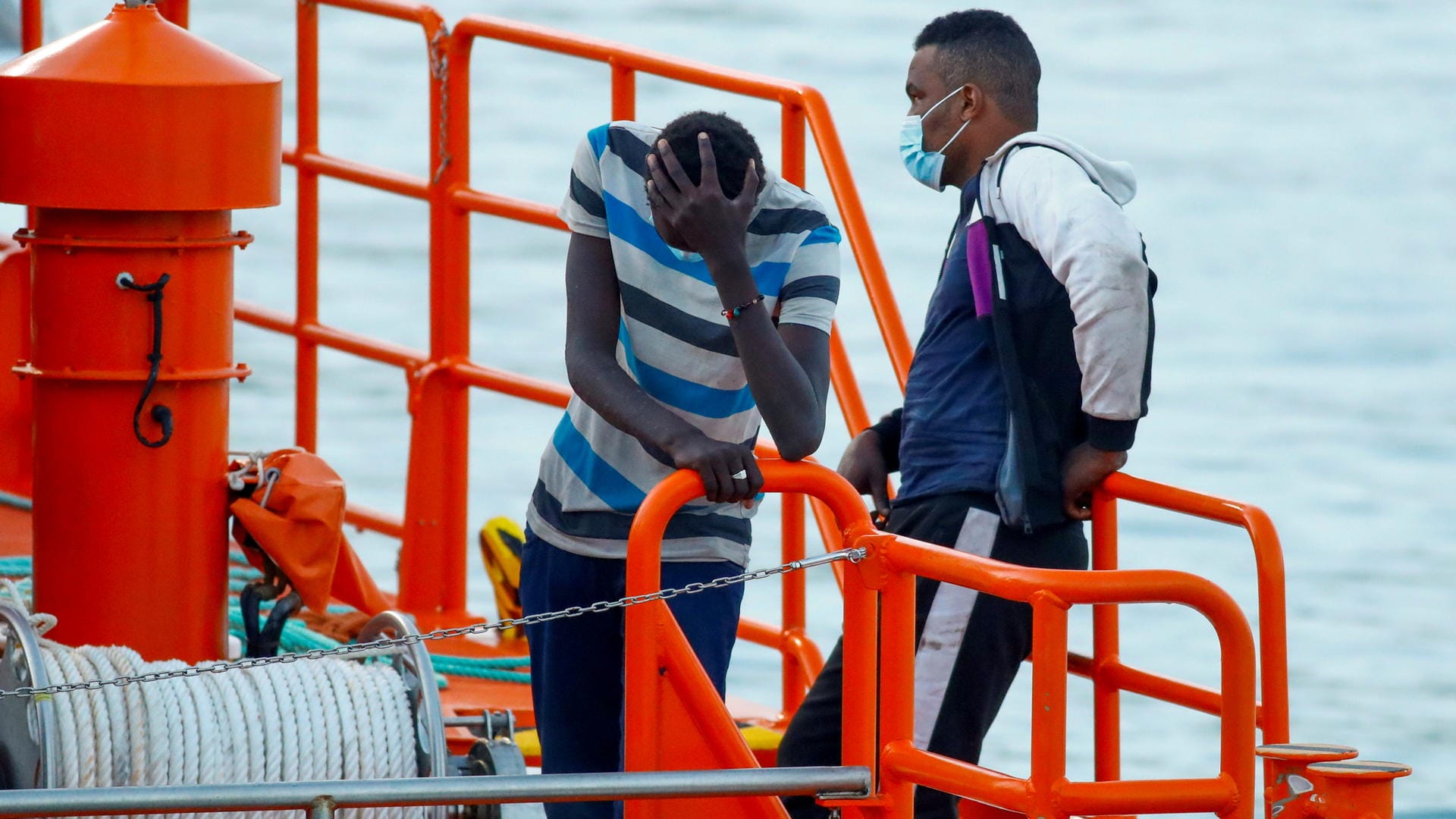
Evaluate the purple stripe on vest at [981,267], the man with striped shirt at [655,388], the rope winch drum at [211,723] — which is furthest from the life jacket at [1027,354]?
the rope winch drum at [211,723]

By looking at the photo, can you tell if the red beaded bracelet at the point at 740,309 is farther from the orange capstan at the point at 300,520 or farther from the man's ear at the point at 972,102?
the orange capstan at the point at 300,520

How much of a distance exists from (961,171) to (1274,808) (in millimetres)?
1283

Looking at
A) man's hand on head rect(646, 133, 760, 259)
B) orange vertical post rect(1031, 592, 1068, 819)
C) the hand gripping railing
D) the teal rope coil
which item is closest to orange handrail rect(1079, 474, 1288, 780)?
the hand gripping railing

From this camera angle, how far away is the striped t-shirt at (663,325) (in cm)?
345

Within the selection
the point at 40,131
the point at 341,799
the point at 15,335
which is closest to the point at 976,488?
the point at 341,799

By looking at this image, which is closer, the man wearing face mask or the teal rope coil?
the man wearing face mask

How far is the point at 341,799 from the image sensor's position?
9.64ft

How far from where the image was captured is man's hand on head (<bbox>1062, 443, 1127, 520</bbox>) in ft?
12.0

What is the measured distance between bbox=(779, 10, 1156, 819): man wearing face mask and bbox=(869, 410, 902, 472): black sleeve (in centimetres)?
22

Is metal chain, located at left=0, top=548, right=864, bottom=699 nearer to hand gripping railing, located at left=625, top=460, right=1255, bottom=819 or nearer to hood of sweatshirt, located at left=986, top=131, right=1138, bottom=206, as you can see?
hand gripping railing, located at left=625, top=460, right=1255, bottom=819

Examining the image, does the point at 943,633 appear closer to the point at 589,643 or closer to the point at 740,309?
the point at 589,643

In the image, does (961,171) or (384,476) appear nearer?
(961,171)

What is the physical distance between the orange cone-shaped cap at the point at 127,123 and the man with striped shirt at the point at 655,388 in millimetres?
938

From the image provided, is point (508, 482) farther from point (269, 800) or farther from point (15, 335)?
point (269, 800)
